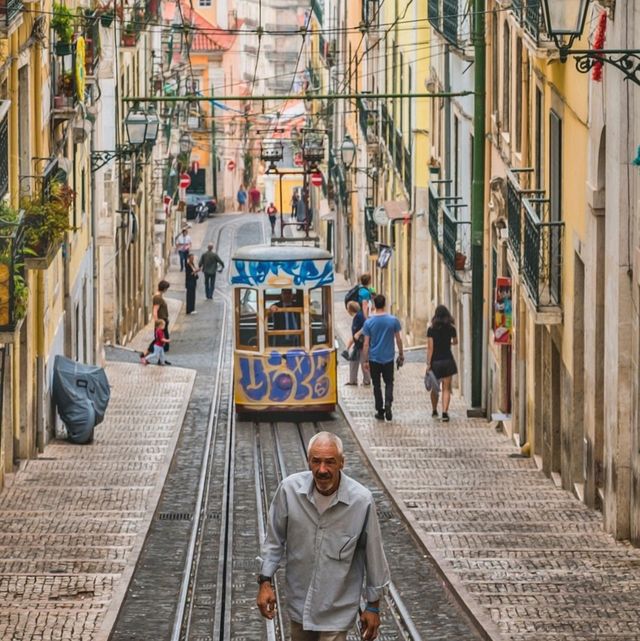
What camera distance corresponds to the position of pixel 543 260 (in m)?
19.6

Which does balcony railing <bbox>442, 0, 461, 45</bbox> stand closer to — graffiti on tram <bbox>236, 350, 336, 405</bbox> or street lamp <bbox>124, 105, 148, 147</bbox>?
street lamp <bbox>124, 105, 148, 147</bbox>

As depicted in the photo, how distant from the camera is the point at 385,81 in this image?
46438 mm

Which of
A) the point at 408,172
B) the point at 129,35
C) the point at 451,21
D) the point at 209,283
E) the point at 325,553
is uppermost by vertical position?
the point at 129,35

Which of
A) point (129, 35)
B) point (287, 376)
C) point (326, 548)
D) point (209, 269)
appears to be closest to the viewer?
point (326, 548)

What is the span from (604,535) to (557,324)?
13.1 feet

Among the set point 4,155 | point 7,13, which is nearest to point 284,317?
point 4,155

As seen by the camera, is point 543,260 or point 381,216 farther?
point 381,216

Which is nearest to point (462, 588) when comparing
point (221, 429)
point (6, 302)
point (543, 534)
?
point (543, 534)

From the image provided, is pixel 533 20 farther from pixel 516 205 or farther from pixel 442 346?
pixel 442 346

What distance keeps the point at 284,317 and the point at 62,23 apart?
14.8ft

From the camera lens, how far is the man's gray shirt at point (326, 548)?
28.2 feet

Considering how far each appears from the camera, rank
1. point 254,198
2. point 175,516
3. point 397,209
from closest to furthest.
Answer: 1. point 175,516
2. point 397,209
3. point 254,198

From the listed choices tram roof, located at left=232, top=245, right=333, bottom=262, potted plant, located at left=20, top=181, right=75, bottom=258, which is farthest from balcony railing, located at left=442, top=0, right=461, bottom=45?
potted plant, located at left=20, top=181, right=75, bottom=258

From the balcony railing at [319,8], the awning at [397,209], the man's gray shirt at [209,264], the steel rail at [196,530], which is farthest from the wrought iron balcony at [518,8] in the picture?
the balcony railing at [319,8]
